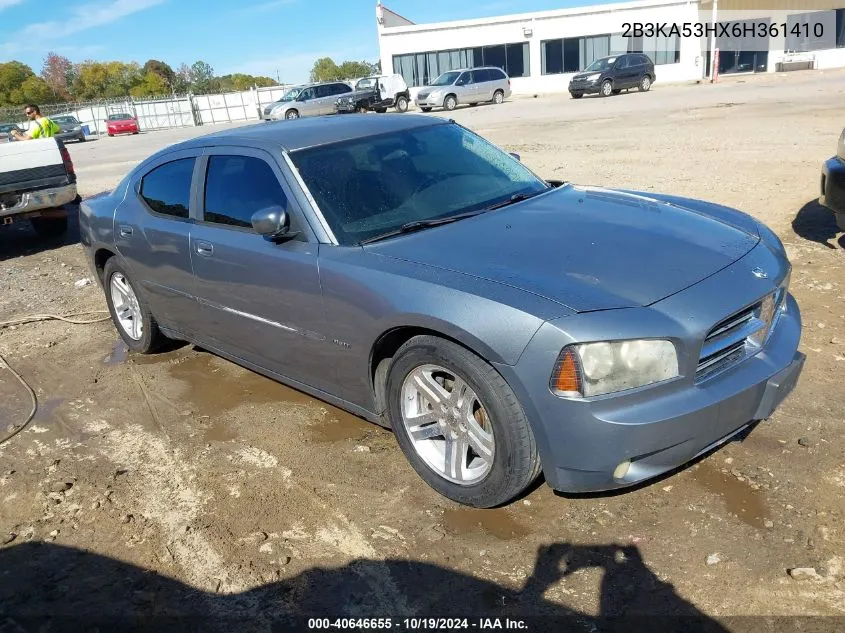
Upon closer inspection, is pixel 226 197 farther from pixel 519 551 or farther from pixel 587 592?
pixel 587 592

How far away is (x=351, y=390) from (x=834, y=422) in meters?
2.48

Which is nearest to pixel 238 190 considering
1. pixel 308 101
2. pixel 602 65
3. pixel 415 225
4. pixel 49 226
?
pixel 415 225

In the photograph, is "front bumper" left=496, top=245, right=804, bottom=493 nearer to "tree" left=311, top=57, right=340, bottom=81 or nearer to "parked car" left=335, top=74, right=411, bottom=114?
"parked car" left=335, top=74, right=411, bottom=114

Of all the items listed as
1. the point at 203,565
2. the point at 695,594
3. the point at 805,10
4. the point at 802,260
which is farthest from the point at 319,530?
the point at 805,10

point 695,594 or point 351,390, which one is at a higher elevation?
point 351,390

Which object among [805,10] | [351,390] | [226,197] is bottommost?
[351,390]

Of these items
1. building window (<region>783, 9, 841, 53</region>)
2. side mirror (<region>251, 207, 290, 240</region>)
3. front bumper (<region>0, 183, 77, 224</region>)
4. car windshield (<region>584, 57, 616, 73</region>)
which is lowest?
front bumper (<region>0, 183, 77, 224</region>)

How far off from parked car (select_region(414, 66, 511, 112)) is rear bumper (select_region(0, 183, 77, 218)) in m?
23.5

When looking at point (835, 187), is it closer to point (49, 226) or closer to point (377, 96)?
point (49, 226)

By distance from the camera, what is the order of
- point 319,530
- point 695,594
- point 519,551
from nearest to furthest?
point 695,594, point 519,551, point 319,530

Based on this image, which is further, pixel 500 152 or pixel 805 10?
pixel 805 10

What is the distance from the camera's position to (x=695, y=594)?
2594mm

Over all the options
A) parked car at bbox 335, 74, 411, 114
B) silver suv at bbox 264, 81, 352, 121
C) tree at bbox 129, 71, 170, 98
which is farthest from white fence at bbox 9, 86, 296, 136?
tree at bbox 129, 71, 170, 98

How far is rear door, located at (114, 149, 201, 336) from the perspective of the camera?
4.54 metres
